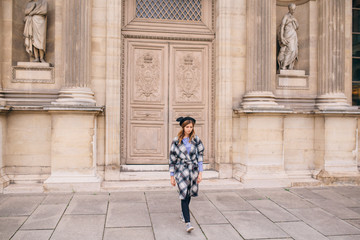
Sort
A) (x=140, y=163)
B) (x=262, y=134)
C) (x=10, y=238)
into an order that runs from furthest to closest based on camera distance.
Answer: (x=140, y=163) < (x=262, y=134) < (x=10, y=238)

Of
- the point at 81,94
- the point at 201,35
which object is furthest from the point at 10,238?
the point at 201,35

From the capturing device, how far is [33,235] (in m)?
4.37

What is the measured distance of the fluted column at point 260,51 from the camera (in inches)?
304

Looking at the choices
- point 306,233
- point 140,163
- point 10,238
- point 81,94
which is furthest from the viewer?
point 140,163

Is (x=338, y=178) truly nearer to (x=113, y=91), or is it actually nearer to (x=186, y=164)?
(x=186, y=164)

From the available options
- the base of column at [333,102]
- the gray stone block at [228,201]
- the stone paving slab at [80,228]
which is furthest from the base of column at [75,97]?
the base of column at [333,102]

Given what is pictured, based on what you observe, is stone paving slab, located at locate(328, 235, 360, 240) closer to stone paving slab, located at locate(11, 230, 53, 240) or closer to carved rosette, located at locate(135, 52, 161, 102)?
stone paving slab, located at locate(11, 230, 53, 240)

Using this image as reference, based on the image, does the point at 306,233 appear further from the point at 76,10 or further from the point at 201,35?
the point at 76,10

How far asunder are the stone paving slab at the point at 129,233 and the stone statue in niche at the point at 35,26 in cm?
486

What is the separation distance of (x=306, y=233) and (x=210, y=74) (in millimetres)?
4732

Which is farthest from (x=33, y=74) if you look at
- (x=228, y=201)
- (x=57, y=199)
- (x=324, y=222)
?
(x=324, y=222)

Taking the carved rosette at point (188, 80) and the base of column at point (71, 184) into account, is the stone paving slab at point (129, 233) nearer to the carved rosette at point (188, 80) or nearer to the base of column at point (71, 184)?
the base of column at point (71, 184)

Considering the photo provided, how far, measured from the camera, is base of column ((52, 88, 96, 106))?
22.3ft

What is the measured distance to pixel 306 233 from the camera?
4590 millimetres
